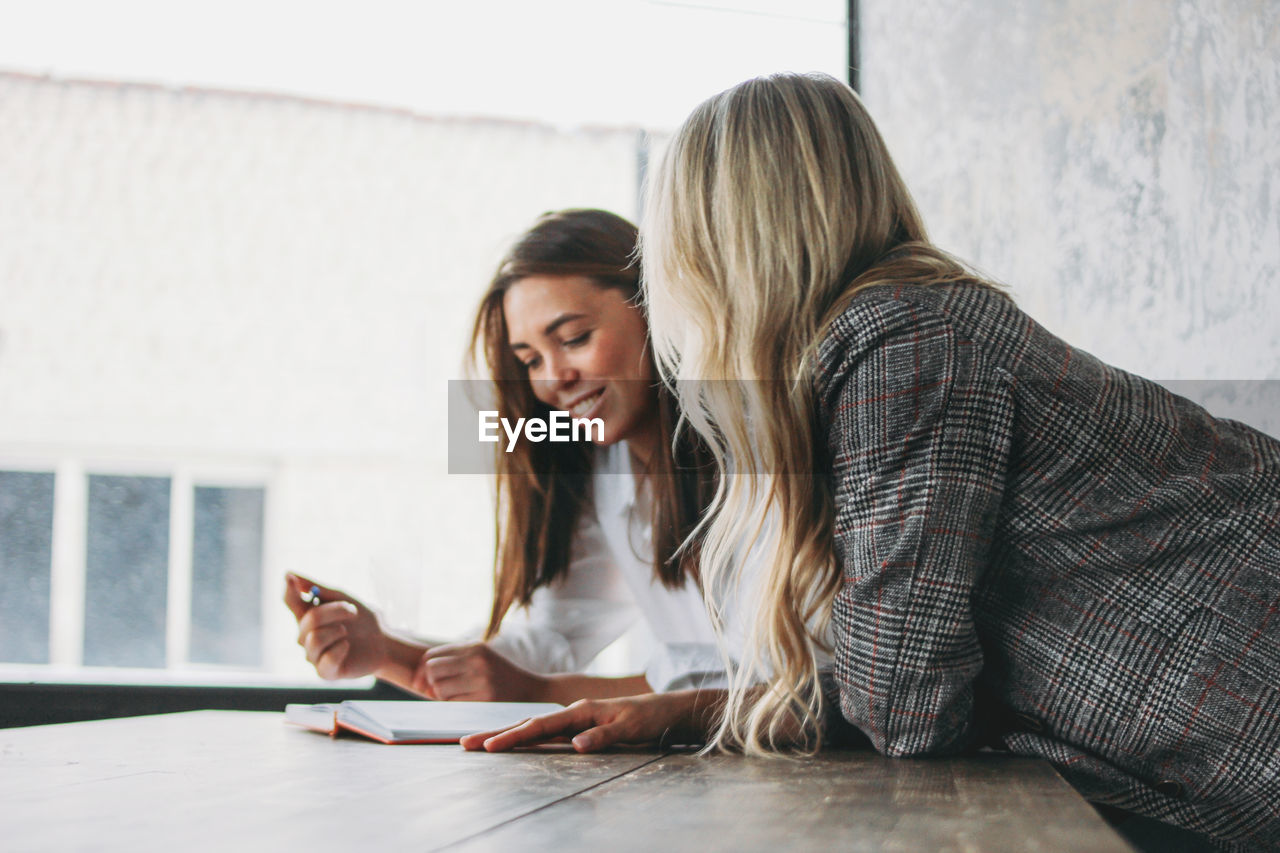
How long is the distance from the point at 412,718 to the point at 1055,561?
71cm

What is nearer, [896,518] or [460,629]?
[896,518]

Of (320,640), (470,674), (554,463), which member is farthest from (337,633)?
(554,463)

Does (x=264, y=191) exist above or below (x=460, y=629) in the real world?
above

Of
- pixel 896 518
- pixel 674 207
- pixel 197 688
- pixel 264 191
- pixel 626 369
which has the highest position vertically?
pixel 264 191

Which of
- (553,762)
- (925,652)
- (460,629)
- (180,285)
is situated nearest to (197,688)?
(460,629)

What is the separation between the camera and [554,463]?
5.84ft

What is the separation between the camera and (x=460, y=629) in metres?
2.34

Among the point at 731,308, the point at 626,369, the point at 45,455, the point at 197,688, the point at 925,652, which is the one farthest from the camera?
the point at 45,455

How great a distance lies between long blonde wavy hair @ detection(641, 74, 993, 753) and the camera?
1.00 m

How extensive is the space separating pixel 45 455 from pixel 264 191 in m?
0.76

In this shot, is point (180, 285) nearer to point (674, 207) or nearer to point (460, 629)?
point (460, 629)

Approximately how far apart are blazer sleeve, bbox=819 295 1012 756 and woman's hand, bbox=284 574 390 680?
0.84 meters

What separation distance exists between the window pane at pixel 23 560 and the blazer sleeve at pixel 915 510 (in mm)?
1908

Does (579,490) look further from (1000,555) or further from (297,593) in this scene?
(1000,555)
